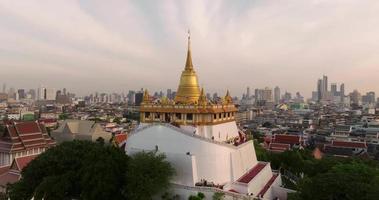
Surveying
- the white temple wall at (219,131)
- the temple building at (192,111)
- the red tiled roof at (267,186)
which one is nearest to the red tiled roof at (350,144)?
the red tiled roof at (267,186)

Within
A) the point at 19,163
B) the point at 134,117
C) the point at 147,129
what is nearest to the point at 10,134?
the point at 19,163

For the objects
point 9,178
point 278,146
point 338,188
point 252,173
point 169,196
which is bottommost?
point 9,178

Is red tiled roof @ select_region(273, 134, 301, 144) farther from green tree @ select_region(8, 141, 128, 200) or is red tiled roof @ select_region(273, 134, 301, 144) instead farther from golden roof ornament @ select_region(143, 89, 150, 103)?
green tree @ select_region(8, 141, 128, 200)

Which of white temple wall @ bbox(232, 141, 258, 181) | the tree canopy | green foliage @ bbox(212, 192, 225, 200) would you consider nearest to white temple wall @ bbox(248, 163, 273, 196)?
white temple wall @ bbox(232, 141, 258, 181)

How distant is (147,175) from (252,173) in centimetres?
1025

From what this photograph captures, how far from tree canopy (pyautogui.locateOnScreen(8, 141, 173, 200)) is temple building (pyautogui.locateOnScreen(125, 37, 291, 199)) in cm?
163

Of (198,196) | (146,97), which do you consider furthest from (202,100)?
(198,196)

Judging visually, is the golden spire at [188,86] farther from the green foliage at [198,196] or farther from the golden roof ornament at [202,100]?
the green foliage at [198,196]

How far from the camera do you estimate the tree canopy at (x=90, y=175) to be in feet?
71.9

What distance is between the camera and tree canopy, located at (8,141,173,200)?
21.9m

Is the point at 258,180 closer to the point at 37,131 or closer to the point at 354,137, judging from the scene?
the point at 37,131

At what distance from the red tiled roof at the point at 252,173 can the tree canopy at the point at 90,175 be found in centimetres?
622

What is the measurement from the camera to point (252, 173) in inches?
1125

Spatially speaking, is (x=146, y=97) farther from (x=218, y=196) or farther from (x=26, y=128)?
(x=26, y=128)
